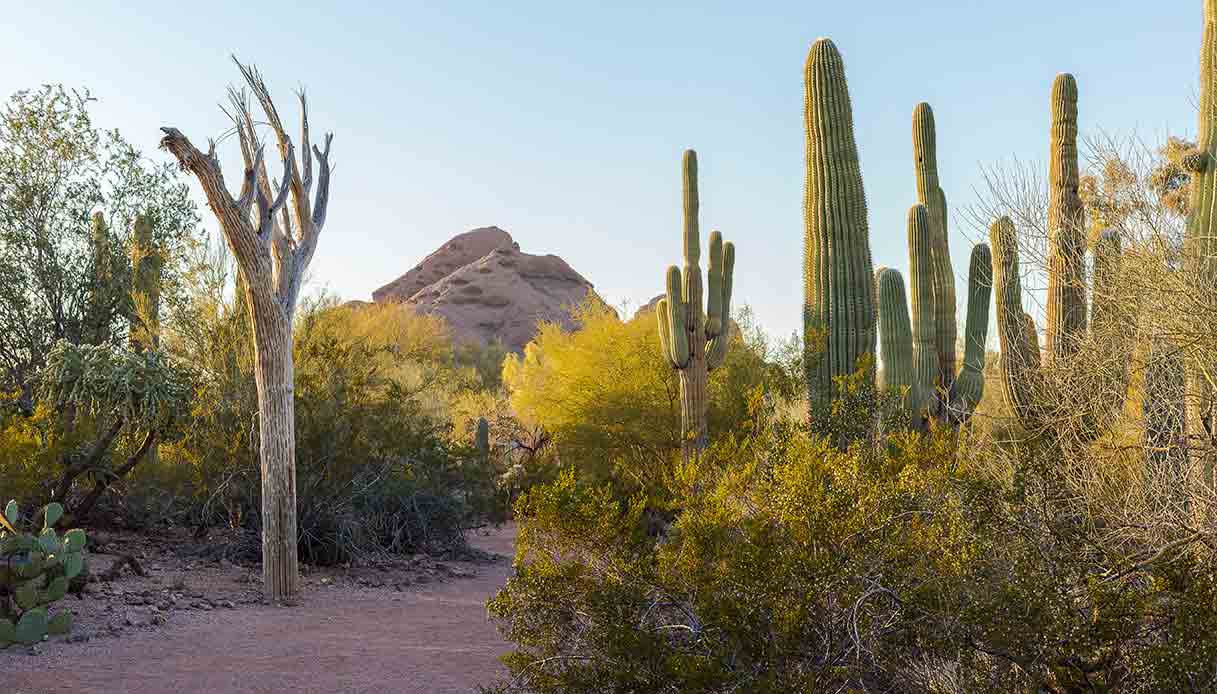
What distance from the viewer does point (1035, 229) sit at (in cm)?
826

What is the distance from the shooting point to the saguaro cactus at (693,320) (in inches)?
581

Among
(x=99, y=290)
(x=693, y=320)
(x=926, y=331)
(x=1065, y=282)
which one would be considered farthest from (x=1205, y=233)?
(x=99, y=290)

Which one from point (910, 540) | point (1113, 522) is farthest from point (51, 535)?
point (1113, 522)

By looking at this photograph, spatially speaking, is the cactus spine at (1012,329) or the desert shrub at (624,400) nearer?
the cactus spine at (1012,329)

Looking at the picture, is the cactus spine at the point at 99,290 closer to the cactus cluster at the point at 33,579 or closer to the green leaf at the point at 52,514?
the green leaf at the point at 52,514

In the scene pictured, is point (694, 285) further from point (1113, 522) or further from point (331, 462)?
point (1113, 522)

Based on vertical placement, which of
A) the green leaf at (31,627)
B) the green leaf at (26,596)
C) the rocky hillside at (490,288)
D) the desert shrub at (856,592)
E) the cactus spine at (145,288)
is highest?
the rocky hillside at (490,288)

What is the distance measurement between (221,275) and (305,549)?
4456 millimetres

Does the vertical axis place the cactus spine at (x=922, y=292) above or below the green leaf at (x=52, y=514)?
above

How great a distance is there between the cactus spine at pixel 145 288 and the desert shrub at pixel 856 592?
10054mm

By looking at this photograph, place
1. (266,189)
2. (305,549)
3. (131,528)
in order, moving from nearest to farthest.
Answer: (266,189)
(305,549)
(131,528)

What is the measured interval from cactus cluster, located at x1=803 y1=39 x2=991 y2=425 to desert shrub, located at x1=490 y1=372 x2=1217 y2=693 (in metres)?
5.70

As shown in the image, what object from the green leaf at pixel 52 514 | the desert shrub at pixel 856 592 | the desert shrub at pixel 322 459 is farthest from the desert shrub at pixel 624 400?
the desert shrub at pixel 856 592

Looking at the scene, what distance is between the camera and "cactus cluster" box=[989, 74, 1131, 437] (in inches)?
291
